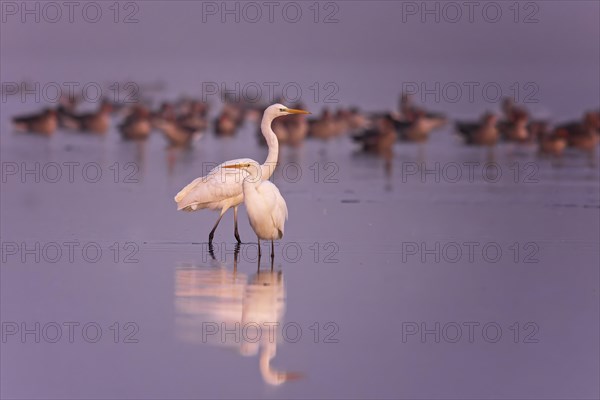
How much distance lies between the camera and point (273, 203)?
1088cm

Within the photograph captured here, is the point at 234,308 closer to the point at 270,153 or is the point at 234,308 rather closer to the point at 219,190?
the point at 219,190

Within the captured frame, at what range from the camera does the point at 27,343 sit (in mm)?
8328

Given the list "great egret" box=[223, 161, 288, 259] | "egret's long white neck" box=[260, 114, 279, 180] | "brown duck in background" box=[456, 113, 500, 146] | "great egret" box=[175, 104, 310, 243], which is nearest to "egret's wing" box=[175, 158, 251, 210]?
"great egret" box=[175, 104, 310, 243]

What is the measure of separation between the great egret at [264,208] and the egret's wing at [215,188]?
39.7 inches

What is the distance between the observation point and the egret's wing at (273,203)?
1085cm

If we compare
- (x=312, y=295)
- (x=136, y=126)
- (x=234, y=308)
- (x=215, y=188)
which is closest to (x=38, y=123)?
(x=136, y=126)

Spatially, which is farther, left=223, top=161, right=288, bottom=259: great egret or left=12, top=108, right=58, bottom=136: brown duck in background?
left=12, top=108, right=58, bottom=136: brown duck in background

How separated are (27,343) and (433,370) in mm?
2571

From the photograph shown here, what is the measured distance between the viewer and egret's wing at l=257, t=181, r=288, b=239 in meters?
10.9

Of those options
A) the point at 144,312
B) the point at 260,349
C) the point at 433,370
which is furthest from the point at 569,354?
the point at 144,312

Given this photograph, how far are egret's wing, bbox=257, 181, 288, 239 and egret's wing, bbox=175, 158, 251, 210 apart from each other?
3.70 feet

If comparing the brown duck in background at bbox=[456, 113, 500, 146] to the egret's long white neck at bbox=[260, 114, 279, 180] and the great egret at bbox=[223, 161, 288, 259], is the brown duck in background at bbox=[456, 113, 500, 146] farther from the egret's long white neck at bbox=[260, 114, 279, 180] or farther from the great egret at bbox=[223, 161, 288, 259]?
the great egret at bbox=[223, 161, 288, 259]

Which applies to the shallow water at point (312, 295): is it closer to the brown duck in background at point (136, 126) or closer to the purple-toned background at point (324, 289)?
the purple-toned background at point (324, 289)

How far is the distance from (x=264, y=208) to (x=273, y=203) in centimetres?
11
